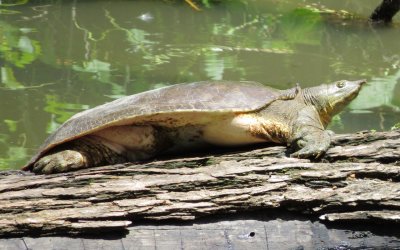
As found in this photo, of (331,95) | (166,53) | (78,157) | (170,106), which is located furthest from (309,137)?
(166,53)

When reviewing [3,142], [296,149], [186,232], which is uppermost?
[296,149]

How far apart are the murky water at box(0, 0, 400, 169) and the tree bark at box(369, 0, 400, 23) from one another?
0.16 m

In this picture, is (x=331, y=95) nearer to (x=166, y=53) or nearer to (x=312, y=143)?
(x=312, y=143)

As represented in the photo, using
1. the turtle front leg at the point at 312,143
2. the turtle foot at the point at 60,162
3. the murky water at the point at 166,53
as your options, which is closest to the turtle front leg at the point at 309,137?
the turtle front leg at the point at 312,143

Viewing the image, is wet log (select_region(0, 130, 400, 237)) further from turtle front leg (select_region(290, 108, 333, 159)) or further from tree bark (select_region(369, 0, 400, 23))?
tree bark (select_region(369, 0, 400, 23))

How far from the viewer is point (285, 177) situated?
7.86 feet

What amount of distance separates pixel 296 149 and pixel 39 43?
464cm

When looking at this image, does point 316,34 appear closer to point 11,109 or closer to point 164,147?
point 11,109

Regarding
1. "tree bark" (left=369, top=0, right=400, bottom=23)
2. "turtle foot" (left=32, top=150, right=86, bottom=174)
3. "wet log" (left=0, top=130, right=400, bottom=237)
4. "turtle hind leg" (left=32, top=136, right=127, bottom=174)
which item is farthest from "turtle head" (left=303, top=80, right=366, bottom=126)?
"tree bark" (left=369, top=0, right=400, bottom=23)

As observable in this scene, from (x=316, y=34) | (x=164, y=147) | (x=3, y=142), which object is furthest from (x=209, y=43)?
(x=164, y=147)

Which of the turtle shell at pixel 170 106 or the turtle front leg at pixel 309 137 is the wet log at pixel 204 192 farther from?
the turtle shell at pixel 170 106

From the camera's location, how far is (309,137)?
8.44 feet

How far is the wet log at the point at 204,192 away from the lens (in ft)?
7.22

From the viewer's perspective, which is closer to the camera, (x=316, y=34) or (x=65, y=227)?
(x=65, y=227)
